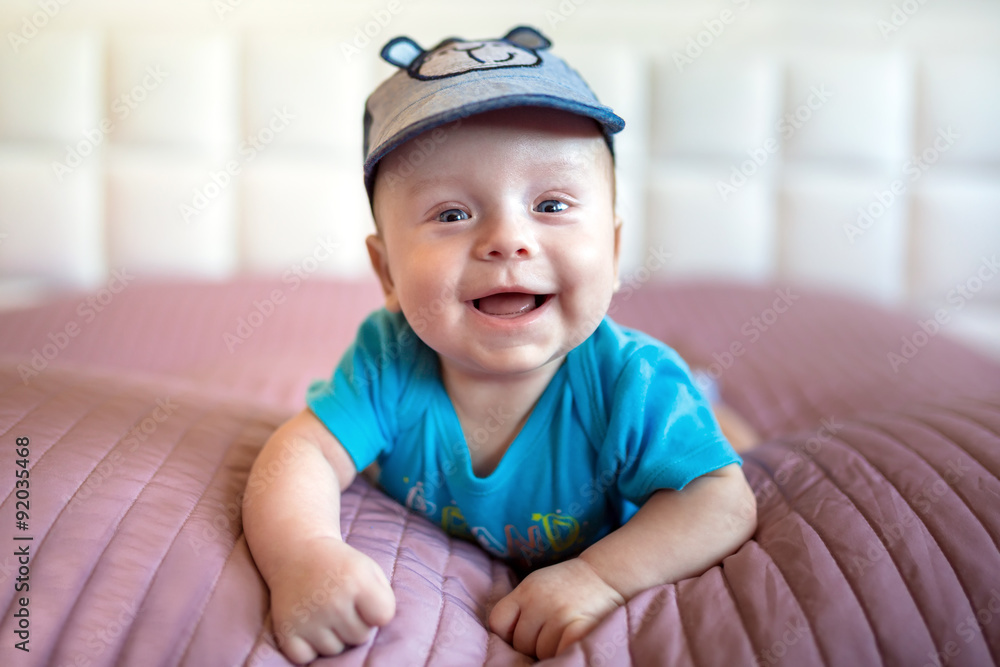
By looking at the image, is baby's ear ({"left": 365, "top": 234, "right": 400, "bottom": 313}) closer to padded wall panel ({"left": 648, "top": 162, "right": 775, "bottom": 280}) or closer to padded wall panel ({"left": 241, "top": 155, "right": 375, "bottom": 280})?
padded wall panel ({"left": 241, "top": 155, "right": 375, "bottom": 280})

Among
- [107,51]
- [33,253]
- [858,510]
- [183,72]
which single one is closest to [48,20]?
[107,51]

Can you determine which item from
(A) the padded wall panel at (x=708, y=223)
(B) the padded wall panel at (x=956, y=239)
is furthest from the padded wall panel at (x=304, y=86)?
(B) the padded wall panel at (x=956, y=239)

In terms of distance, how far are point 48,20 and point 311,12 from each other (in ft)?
2.37

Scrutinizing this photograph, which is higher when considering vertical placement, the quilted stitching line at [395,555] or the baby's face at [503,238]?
the baby's face at [503,238]

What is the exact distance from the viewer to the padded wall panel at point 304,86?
2104 mm

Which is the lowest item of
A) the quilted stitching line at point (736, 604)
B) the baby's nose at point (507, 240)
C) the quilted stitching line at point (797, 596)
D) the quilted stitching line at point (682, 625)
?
the quilted stitching line at point (682, 625)

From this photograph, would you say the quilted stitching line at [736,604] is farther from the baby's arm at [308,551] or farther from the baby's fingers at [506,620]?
the baby's arm at [308,551]

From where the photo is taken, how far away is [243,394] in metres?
1.38

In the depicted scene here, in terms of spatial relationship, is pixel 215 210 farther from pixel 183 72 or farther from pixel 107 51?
pixel 107 51

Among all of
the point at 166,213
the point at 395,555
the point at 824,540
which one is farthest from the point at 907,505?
the point at 166,213

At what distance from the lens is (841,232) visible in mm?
A: 2176

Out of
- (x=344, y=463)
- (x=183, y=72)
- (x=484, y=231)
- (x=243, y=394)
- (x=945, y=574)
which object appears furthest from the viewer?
(x=183, y=72)

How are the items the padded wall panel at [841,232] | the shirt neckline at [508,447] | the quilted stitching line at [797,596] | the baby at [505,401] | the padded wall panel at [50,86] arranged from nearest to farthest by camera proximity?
the quilted stitching line at [797,596]
the baby at [505,401]
the shirt neckline at [508,447]
the padded wall panel at [50,86]
the padded wall panel at [841,232]

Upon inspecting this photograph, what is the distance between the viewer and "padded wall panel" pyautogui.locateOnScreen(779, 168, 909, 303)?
7.09 ft
